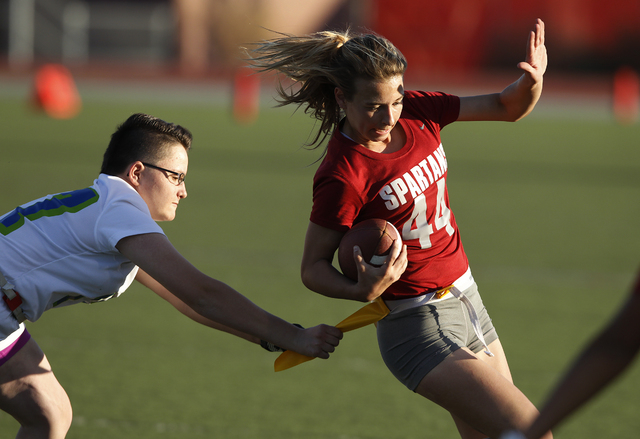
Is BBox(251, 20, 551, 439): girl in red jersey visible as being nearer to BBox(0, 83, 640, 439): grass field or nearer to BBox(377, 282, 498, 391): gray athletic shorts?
BBox(377, 282, 498, 391): gray athletic shorts

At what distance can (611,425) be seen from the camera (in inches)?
191

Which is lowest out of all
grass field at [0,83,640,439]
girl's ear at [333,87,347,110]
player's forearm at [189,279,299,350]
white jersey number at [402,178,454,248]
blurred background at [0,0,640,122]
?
blurred background at [0,0,640,122]

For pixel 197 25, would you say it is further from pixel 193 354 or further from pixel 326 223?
pixel 326 223

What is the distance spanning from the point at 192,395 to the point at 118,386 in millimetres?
528

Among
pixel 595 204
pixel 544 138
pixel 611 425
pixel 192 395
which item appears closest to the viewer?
pixel 611 425

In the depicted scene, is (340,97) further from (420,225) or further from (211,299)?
(211,299)

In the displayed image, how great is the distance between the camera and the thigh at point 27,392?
3121mm

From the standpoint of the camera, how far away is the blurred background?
3561cm

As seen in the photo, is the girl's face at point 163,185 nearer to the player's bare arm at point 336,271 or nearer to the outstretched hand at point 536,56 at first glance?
the player's bare arm at point 336,271

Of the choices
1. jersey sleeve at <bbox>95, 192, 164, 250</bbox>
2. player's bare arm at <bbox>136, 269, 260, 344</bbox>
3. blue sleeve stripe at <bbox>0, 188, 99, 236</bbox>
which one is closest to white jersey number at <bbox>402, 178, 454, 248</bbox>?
player's bare arm at <bbox>136, 269, 260, 344</bbox>

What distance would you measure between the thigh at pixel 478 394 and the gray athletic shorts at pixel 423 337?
0.05m

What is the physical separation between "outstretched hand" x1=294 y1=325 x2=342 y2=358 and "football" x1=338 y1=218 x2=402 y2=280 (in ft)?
1.04

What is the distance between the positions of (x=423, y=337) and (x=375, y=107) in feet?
3.14

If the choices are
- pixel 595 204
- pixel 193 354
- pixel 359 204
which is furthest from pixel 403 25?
pixel 359 204
